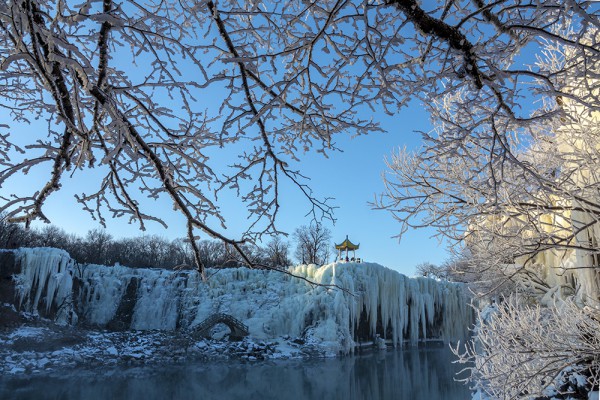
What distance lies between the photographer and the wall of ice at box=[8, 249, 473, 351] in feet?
63.4

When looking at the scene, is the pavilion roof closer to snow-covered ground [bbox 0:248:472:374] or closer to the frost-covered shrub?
snow-covered ground [bbox 0:248:472:374]

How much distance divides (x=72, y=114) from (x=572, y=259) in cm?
858

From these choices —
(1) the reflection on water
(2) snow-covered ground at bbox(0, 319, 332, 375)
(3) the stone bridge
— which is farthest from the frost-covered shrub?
(3) the stone bridge

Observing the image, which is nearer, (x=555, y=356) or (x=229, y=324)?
(x=555, y=356)

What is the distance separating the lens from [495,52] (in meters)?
1.83

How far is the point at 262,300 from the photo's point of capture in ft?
74.2

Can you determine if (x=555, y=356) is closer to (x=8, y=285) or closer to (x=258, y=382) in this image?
(x=258, y=382)

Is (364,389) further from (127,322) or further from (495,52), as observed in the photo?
(127,322)

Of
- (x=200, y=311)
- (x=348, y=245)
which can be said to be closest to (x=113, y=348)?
(x=200, y=311)

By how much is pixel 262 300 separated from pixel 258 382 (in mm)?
9536

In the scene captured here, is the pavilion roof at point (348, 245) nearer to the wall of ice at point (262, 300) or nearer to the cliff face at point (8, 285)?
the wall of ice at point (262, 300)

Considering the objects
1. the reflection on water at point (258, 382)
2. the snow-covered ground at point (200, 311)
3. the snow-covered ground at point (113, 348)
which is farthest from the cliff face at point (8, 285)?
the reflection on water at point (258, 382)

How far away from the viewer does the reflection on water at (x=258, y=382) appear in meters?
11.2

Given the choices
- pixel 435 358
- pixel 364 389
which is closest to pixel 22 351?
pixel 364 389
